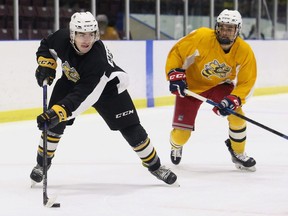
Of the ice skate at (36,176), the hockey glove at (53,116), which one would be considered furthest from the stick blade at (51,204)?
the ice skate at (36,176)

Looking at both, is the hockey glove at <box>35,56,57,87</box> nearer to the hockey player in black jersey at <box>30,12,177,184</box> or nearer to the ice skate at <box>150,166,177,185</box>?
the hockey player in black jersey at <box>30,12,177,184</box>

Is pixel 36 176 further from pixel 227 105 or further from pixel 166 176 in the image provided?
pixel 227 105

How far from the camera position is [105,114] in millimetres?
3770

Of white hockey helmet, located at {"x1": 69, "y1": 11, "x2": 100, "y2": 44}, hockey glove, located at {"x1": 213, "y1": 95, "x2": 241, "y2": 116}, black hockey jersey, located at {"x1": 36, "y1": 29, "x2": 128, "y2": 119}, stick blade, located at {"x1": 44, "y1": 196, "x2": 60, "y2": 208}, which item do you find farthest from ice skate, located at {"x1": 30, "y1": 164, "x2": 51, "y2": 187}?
hockey glove, located at {"x1": 213, "y1": 95, "x2": 241, "y2": 116}

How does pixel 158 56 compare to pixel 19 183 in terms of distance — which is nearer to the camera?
pixel 19 183

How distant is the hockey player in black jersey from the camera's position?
11.5ft

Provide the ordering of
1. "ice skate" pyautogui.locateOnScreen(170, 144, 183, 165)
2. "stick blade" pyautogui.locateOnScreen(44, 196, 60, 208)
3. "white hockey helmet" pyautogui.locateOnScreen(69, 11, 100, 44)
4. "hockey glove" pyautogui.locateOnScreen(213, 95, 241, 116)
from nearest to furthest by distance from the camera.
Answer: "stick blade" pyautogui.locateOnScreen(44, 196, 60, 208)
"white hockey helmet" pyautogui.locateOnScreen(69, 11, 100, 44)
"hockey glove" pyautogui.locateOnScreen(213, 95, 241, 116)
"ice skate" pyautogui.locateOnScreen(170, 144, 183, 165)

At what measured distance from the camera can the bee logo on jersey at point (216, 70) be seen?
4320mm

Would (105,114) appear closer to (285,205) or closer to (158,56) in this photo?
(285,205)

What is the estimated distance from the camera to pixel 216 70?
4.35 m

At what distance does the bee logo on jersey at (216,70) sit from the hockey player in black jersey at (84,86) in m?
0.73

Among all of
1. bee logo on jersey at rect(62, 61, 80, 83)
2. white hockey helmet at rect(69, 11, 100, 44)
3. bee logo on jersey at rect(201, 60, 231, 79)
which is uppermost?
white hockey helmet at rect(69, 11, 100, 44)

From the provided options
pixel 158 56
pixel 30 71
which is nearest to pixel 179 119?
pixel 30 71

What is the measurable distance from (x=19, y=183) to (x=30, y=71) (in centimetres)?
290
